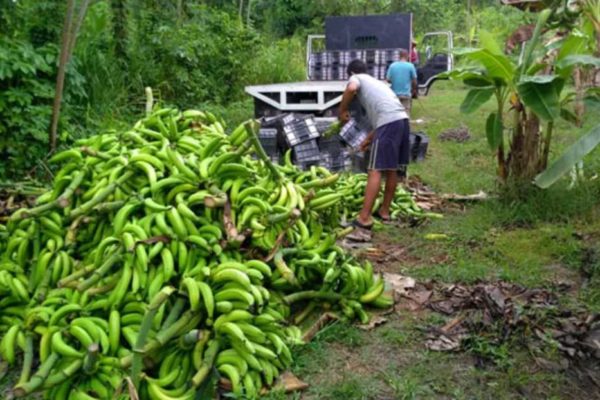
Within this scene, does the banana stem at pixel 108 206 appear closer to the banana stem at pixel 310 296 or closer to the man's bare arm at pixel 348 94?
the banana stem at pixel 310 296

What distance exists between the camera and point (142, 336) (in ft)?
9.53

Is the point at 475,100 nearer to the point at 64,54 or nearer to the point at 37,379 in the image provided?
the point at 64,54

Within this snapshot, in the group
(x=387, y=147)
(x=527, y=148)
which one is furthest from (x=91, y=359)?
(x=527, y=148)

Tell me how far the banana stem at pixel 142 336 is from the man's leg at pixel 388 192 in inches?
148

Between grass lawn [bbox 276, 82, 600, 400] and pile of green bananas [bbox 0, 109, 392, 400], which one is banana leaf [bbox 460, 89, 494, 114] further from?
pile of green bananas [bbox 0, 109, 392, 400]

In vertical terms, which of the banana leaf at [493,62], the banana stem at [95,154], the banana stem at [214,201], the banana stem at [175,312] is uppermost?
the banana leaf at [493,62]

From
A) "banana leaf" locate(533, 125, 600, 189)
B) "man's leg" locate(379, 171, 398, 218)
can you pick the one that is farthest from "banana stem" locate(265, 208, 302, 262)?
"man's leg" locate(379, 171, 398, 218)

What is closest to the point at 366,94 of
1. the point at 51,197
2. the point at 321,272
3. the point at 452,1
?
the point at 321,272

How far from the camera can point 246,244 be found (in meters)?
3.72

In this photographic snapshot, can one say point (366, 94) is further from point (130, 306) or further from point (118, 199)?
point (130, 306)

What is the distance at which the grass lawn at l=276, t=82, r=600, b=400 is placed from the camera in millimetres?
3264

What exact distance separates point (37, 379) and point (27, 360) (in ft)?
1.04

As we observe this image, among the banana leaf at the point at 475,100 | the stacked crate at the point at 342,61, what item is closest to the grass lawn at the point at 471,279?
the banana leaf at the point at 475,100

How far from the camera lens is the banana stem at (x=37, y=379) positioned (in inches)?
111
